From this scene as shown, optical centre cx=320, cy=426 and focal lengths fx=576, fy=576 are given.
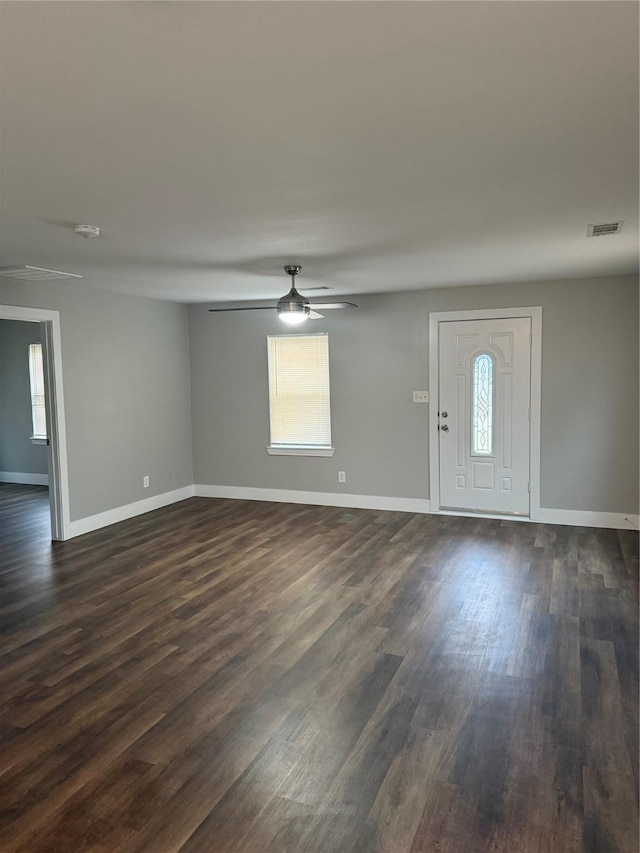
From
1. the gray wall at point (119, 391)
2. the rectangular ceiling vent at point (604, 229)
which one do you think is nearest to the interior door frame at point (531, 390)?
the rectangular ceiling vent at point (604, 229)

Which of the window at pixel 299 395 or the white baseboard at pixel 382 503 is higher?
the window at pixel 299 395

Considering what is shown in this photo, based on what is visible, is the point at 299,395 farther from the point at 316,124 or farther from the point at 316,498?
the point at 316,124

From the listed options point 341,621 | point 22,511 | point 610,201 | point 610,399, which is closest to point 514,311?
point 610,399

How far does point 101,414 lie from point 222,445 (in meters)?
1.75

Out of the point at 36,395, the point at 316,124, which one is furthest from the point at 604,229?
the point at 36,395

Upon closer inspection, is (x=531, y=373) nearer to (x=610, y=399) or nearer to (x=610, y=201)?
(x=610, y=399)

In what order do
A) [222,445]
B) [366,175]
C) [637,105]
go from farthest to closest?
[222,445], [366,175], [637,105]

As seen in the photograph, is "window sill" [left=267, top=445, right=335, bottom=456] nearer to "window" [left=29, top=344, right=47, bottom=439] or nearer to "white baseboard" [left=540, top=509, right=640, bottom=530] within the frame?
"white baseboard" [left=540, top=509, right=640, bottom=530]

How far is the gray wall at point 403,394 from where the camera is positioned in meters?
5.58

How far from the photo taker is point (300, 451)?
274 inches

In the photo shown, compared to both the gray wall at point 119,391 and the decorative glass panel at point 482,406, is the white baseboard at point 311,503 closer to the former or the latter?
the gray wall at point 119,391

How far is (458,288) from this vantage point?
19.9 feet

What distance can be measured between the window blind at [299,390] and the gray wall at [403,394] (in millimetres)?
123

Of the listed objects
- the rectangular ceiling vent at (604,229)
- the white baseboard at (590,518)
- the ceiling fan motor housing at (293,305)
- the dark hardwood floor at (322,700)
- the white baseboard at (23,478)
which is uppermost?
the rectangular ceiling vent at (604,229)
